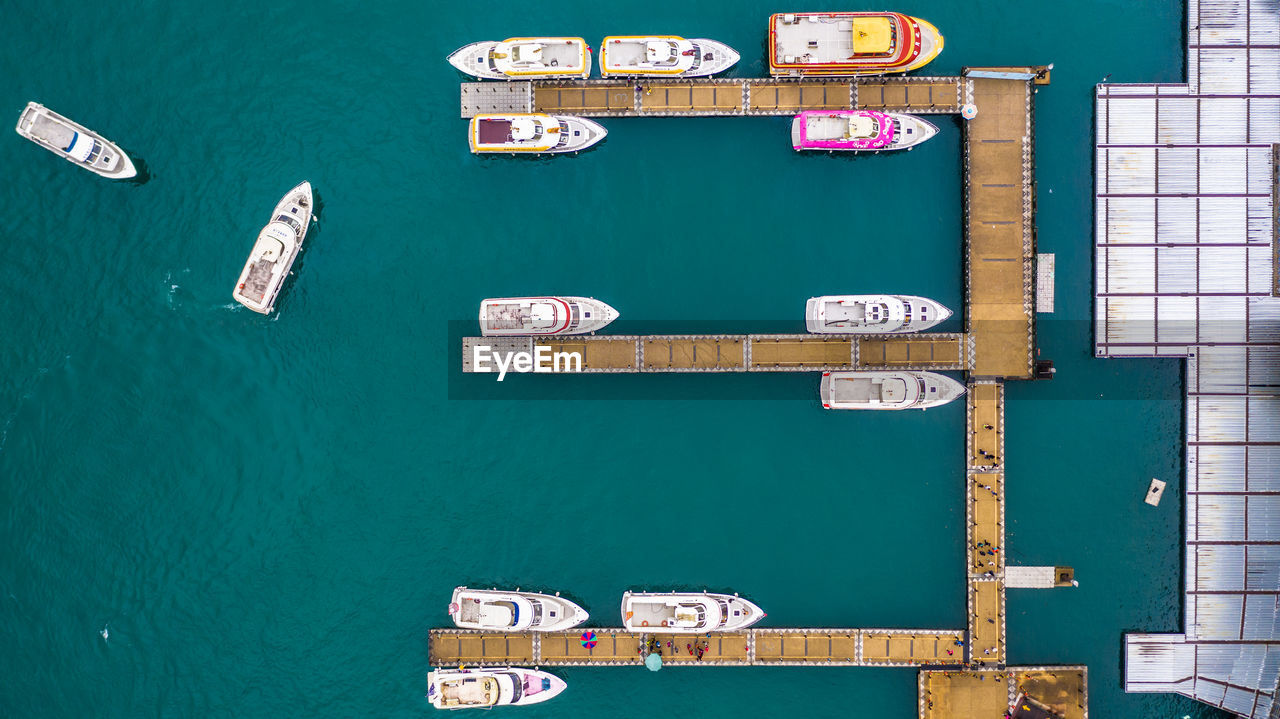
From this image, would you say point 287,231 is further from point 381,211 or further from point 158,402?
point 158,402

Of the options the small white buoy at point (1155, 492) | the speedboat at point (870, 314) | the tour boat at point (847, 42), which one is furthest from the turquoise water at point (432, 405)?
the tour boat at point (847, 42)

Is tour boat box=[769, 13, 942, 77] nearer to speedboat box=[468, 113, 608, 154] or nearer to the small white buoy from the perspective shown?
speedboat box=[468, 113, 608, 154]

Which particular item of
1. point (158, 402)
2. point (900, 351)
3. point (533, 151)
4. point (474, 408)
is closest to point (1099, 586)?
point (900, 351)

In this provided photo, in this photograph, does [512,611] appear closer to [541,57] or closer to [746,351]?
[746,351]

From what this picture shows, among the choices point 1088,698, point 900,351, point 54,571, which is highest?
point 900,351

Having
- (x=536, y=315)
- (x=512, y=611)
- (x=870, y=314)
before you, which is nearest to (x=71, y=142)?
(x=536, y=315)

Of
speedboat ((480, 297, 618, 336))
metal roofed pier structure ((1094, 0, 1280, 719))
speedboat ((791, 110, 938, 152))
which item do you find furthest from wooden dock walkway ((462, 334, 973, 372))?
speedboat ((791, 110, 938, 152))

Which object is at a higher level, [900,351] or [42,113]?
[42,113]
